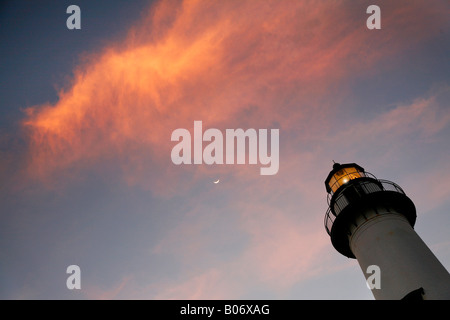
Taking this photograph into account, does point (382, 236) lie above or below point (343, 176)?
below

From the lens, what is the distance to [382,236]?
Answer: 13266 millimetres

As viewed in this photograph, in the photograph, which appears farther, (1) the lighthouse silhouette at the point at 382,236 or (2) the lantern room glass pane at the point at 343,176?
(2) the lantern room glass pane at the point at 343,176

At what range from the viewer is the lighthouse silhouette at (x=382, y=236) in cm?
1147

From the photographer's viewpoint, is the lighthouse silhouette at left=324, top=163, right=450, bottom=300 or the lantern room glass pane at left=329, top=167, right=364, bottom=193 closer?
the lighthouse silhouette at left=324, top=163, right=450, bottom=300

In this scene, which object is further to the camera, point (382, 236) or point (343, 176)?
point (343, 176)

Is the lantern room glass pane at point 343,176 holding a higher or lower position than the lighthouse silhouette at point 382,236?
higher

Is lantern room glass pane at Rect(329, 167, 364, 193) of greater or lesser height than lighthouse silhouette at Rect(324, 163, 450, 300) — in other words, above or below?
above

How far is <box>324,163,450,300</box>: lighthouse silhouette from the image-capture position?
37.6 feet
